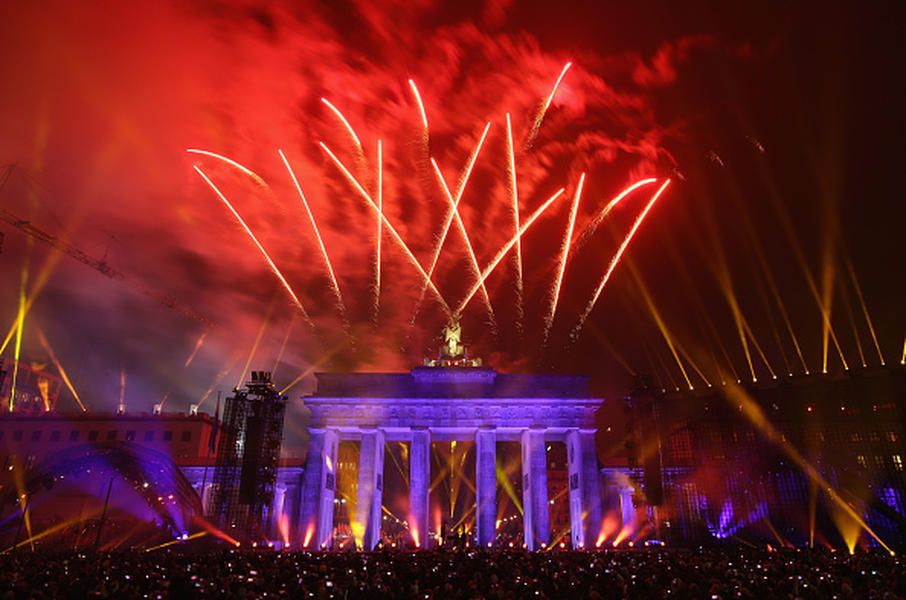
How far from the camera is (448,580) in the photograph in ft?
52.6

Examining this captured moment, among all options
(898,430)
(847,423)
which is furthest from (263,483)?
(898,430)

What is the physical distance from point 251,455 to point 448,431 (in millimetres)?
18510

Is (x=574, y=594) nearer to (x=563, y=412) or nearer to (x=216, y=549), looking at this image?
(x=216, y=549)

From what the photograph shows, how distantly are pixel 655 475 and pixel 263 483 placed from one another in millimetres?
26958

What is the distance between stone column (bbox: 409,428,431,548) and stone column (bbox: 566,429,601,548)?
41.0 feet

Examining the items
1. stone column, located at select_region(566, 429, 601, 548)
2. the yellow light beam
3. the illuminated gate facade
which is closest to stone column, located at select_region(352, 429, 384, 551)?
the illuminated gate facade

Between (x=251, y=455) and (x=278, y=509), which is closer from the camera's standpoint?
(x=251, y=455)

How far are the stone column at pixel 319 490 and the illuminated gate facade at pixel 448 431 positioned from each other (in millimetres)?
84

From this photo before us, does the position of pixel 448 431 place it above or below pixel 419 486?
above

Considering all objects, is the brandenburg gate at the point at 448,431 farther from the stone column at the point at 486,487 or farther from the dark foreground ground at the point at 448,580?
the dark foreground ground at the point at 448,580

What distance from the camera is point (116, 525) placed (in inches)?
1612

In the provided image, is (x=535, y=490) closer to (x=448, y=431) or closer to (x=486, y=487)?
(x=486, y=487)

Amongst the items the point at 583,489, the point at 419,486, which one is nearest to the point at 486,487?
the point at 419,486

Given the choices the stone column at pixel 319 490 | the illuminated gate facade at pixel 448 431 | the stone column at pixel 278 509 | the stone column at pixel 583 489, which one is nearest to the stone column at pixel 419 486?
the illuminated gate facade at pixel 448 431
